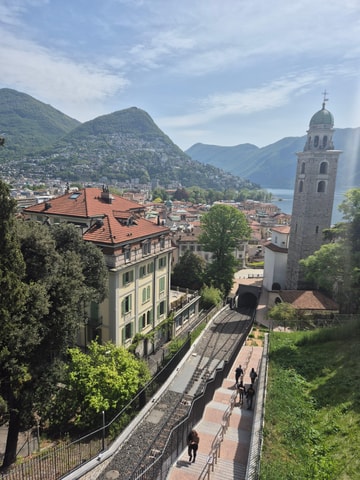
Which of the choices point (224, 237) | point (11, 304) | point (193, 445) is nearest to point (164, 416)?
point (193, 445)

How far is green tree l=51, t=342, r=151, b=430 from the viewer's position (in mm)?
14961

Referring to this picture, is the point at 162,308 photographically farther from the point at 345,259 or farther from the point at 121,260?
the point at 345,259

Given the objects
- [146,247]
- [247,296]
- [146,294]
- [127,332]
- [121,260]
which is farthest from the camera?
[247,296]

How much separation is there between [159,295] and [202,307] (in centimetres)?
958

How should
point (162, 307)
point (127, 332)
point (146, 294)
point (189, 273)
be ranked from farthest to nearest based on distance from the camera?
1. point (189, 273)
2. point (162, 307)
3. point (146, 294)
4. point (127, 332)

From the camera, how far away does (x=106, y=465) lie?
509 inches

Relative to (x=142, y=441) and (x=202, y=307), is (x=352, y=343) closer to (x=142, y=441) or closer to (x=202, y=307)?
(x=142, y=441)

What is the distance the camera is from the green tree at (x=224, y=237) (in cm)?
4353

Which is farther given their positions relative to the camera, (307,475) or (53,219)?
(53,219)

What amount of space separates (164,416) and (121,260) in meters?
10.4

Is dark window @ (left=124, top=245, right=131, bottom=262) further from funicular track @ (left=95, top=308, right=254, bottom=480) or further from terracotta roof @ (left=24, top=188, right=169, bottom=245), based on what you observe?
funicular track @ (left=95, top=308, right=254, bottom=480)

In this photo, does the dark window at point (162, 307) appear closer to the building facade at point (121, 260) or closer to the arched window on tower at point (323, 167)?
the building facade at point (121, 260)

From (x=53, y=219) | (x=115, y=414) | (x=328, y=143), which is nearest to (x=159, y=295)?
(x=53, y=219)

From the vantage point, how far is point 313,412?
1244 cm
